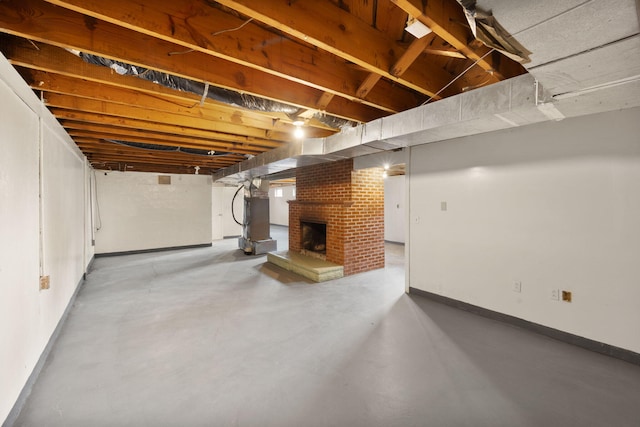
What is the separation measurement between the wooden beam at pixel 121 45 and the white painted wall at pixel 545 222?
2285 mm

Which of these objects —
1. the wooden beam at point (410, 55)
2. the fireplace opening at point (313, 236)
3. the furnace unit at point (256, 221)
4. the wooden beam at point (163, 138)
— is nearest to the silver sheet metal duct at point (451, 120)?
the wooden beam at point (410, 55)

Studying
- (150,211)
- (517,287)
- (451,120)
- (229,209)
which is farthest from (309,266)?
(229,209)

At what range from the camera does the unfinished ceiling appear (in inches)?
56.0

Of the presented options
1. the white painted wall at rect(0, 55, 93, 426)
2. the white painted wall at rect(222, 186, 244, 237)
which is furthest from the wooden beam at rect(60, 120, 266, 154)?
the white painted wall at rect(222, 186, 244, 237)

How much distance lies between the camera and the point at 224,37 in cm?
164

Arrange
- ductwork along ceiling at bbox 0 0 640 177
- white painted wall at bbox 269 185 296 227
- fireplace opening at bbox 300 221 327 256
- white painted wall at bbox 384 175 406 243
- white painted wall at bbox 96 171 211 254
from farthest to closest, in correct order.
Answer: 1. white painted wall at bbox 269 185 296 227
2. white painted wall at bbox 384 175 406 243
3. white painted wall at bbox 96 171 211 254
4. fireplace opening at bbox 300 221 327 256
5. ductwork along ceiling at bbox 0 0 640 177

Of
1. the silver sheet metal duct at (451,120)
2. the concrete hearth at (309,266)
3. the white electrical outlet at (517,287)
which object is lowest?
the concrete hearth at (309,266)

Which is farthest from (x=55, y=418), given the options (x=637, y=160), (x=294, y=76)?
(x=637, y=160)

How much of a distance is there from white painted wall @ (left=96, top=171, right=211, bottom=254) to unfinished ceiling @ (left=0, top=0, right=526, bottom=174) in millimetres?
3985

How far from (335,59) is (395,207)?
6308 mm

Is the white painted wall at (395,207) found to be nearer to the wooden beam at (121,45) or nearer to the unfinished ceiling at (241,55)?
the unfinished ceiling at (241,55)

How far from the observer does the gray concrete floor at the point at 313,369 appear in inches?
64.3

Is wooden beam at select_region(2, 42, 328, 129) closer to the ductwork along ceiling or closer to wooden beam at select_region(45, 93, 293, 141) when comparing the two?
the ductwork along ceiling

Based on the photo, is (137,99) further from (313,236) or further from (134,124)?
(313,236)
